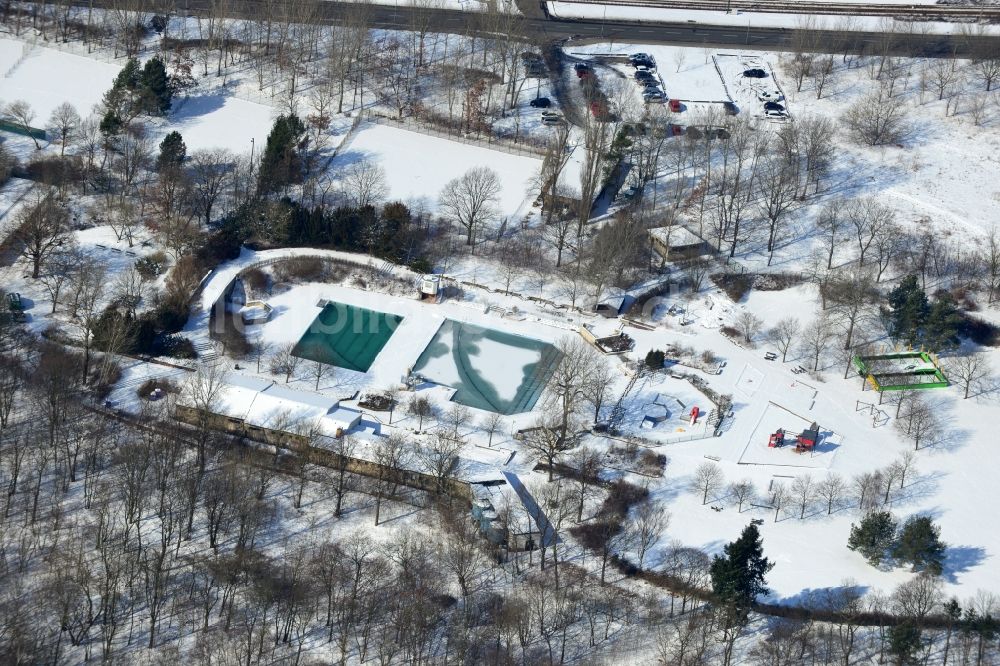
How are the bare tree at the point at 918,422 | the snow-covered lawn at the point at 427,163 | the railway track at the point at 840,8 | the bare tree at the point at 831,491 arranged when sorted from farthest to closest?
the railway track at the point at 840,8
the snow-covered lawn at the point at 427,163
the bare tree at the point at 918,422
the bare tree at the point at 831,491

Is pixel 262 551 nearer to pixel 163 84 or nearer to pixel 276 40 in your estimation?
pixel 163 84

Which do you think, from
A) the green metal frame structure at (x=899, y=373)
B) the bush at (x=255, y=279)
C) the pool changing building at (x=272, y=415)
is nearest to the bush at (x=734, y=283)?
the green metal frame structure at (x=899, y=373)

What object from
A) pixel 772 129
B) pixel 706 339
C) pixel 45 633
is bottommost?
pixel 45 633

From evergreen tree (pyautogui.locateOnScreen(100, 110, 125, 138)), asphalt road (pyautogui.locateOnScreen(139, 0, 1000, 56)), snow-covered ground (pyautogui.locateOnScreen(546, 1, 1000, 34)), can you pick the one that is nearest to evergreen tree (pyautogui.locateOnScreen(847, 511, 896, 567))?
asphalt road (pyautogui.locateOnScreen(139, 0, 1000, 56))

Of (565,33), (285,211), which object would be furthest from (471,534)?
(565,33)

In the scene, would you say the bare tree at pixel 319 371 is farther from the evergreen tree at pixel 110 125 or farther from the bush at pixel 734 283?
the evergreen tree at pixel 110 125

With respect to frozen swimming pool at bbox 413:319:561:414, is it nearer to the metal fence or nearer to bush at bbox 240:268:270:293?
bush at bbox 240:268:270:293
